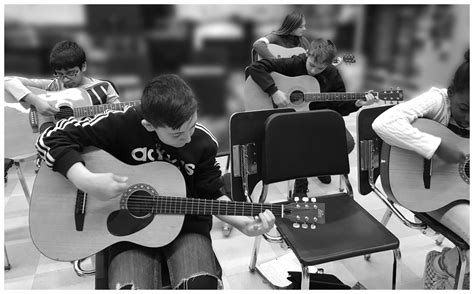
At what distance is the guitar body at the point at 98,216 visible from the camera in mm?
1257

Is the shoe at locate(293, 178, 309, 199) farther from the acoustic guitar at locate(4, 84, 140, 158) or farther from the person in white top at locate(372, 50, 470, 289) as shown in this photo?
the acoustic guitar at locate(4, 84, 140, 158)

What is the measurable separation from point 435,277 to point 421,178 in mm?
490

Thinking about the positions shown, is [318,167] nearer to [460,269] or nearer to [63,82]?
[460,269]

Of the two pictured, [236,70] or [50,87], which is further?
[236,70]

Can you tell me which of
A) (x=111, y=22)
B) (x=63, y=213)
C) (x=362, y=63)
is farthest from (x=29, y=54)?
(x=362, y=63)

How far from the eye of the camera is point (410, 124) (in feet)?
5.29

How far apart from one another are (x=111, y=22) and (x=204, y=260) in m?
3.01

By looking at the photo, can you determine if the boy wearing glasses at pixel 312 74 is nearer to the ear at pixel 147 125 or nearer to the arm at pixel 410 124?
the arm at pixel 410 124

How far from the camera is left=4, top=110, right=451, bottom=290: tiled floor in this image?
1901mm

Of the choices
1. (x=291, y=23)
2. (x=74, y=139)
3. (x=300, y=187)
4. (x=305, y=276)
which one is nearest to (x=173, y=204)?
(x=74, y=139)

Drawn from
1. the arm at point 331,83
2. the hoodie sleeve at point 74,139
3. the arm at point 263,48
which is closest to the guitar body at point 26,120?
the hoodie sleeve at point 74,139

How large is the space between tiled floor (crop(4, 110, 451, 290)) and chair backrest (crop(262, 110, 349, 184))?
579 millimetres

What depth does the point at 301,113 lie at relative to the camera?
1.73m

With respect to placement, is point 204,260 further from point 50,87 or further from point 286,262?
point 50,87
